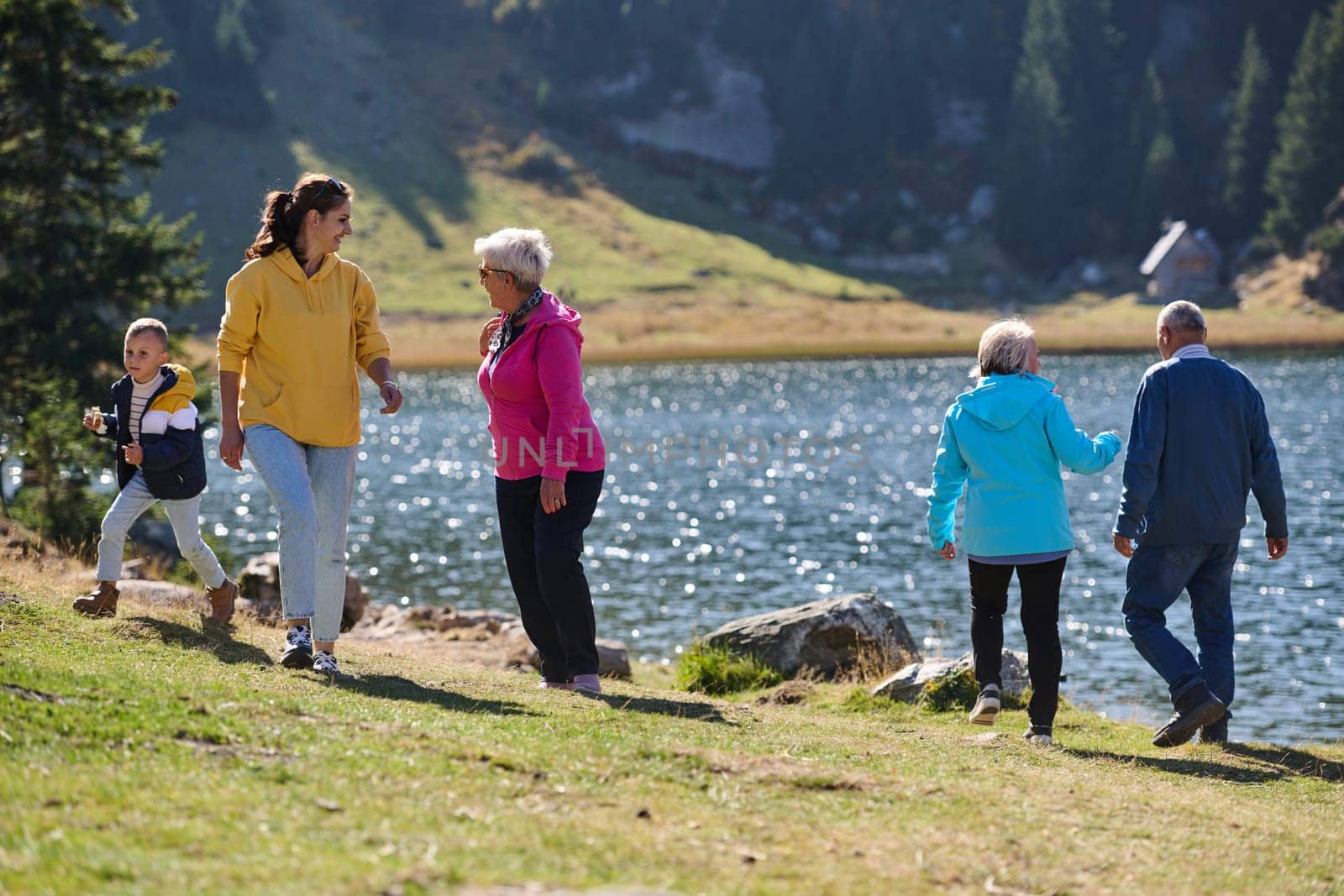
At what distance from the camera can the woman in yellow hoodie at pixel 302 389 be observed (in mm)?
8180

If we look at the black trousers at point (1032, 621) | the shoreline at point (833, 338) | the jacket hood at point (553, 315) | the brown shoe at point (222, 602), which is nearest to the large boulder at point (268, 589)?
the brown shoe at point (222, 602)

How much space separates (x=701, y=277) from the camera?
115 m

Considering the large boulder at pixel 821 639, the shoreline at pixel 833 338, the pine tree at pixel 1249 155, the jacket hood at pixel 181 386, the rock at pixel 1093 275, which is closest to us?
the jacket hood at pixel 181 386

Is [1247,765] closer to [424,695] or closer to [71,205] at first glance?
[424,695]

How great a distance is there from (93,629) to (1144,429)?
23.0 ft

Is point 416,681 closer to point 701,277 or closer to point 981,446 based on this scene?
point 981,446

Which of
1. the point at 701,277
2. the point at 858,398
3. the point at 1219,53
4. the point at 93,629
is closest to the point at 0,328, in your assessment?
the point at 93,629

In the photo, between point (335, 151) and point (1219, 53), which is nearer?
point (335, 151)

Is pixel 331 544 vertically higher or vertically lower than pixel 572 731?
→ higher

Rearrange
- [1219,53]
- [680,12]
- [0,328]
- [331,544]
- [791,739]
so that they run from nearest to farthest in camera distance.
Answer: [791,739] < [331,544] < [0,328] < [1219,53] < [680,12]

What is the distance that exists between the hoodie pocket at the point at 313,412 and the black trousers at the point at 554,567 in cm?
107

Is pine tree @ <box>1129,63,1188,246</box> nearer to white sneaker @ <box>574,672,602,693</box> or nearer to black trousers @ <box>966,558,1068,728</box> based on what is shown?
black trousers @ <box>966,558,1068,728</box>

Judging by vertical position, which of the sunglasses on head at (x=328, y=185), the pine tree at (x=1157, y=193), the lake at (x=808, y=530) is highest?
the pine tree at (x=1157, y=193)

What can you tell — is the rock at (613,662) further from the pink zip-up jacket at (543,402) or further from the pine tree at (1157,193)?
the pine tree at (1157,193)
